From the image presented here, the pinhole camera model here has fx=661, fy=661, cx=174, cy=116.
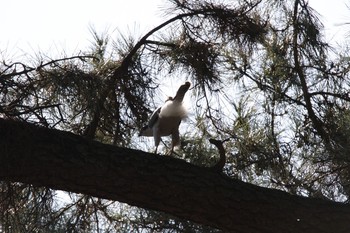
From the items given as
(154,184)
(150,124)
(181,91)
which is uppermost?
(181,91)

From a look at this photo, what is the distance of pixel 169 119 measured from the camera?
2793 millimetres

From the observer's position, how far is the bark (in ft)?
5.93

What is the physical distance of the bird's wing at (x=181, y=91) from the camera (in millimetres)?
2637

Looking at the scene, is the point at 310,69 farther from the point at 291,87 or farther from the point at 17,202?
the point at 17,202

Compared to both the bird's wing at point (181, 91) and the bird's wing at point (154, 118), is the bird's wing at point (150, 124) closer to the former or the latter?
the bird's wing at point (154, 118)

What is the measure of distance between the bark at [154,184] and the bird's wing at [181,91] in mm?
714

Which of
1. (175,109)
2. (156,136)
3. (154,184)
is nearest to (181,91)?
(175,109)

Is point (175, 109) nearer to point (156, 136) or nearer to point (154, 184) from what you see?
point (156, 136)

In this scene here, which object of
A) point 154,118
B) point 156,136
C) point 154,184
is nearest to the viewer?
point 154,184

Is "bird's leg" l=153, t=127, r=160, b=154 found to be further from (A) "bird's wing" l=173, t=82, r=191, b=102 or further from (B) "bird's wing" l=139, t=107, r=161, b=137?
(A) "bird's wing" l=173, t=82, r=191, b=102

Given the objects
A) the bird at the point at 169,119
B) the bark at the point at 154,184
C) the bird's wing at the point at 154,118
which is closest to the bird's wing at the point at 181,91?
the bird at the point at 169,119

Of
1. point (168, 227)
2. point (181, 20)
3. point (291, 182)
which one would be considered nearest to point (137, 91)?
point (181, 20)

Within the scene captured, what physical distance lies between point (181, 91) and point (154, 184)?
34.6 inches

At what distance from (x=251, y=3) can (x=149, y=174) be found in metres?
1.07
